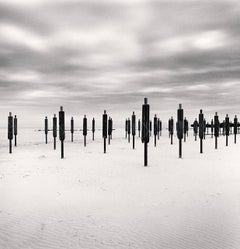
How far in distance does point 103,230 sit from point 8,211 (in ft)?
7.31

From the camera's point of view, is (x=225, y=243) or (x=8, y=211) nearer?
(x=225, y=243)

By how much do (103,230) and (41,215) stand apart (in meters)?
1.45

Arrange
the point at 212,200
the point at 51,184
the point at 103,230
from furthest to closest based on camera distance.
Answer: the point at 51,184
the point at 212,200
the point at 103,230

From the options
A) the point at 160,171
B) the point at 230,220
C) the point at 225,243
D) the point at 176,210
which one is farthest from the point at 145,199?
the point at 160,171

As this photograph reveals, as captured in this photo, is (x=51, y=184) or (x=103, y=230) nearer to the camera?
(x=103, y=230)

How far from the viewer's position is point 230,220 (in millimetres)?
5781

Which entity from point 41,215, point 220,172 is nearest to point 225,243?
point 41,215

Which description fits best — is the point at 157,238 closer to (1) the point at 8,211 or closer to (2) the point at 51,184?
(1) the point at 8,211

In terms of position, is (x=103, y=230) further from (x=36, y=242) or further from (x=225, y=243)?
(x=225, y=243)

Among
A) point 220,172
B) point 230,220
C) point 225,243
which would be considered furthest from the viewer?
point 220,172

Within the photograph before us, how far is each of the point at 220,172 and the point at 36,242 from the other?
812 cm

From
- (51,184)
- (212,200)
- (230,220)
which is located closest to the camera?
(230,220)

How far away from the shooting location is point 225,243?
4.75 metres

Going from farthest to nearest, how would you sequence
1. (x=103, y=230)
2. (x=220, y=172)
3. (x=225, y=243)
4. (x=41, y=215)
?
(x=220, y=172), (x=41, y=215), (x=103, y=230), (x=225, y=243)
